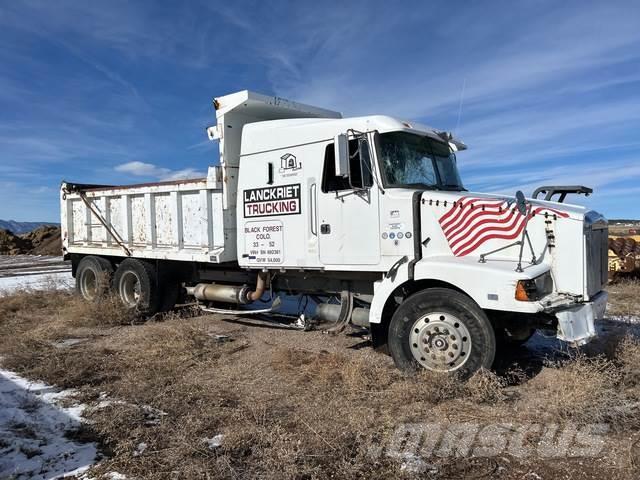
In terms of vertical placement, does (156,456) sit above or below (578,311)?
below

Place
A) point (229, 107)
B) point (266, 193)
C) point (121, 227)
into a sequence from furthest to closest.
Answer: point (121, 227), point (229, 107), point (266, 193)

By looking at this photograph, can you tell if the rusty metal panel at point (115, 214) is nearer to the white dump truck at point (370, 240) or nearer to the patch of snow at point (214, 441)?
the white dump truck at point (370, 240)

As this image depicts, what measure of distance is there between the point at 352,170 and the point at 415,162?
2.51 ft

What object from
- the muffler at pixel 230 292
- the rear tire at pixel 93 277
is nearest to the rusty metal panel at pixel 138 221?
the rear tire at pixel 93 277

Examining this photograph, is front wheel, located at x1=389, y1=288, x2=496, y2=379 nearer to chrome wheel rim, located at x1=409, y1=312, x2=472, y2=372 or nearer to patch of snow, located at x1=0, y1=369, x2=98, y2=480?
chrome wheel rim, located at x1=409, y1=312, x2=472, y2=372

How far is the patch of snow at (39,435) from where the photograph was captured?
353 cm

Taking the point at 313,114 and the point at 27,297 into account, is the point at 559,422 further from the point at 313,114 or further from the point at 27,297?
the point at 27,297

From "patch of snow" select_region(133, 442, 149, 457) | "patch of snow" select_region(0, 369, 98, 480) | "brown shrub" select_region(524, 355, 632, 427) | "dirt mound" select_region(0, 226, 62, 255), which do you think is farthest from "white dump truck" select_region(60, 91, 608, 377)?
"dirt mound" select_region(0, 226, 62, 255)

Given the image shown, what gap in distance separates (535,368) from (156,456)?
13.8 feet

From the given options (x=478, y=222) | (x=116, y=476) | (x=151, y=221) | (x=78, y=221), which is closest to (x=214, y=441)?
(x=116, y=476)

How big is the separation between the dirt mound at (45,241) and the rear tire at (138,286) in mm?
26418

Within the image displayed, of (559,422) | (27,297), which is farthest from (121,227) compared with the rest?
(559,422)

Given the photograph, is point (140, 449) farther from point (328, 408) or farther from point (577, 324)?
point (577, 324)

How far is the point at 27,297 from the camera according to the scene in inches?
422
